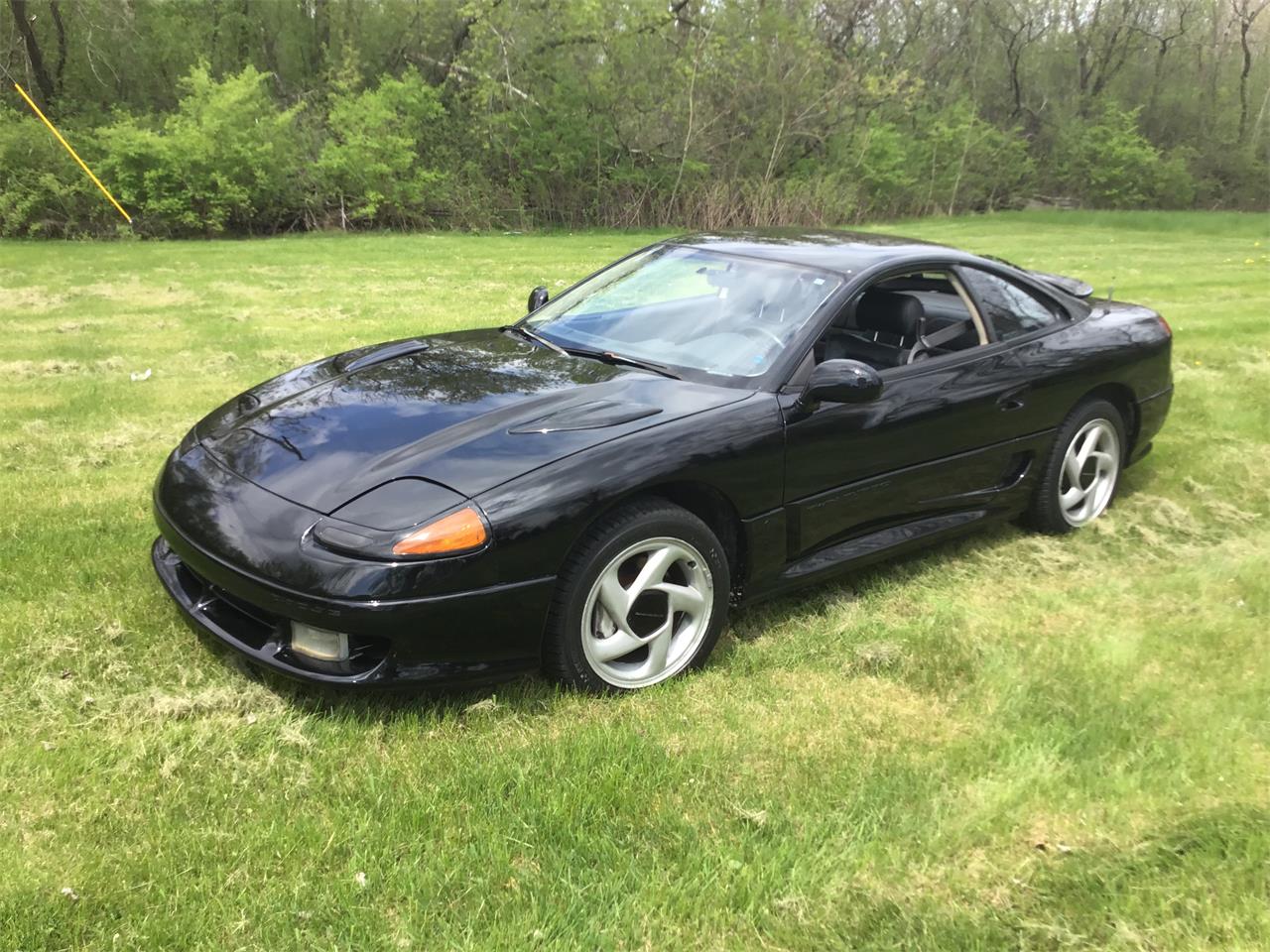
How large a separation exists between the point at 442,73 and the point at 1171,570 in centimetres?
2644

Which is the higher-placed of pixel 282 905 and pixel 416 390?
pixel 416 390

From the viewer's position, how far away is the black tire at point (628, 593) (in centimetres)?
289

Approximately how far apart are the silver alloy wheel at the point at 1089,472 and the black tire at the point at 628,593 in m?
2.23

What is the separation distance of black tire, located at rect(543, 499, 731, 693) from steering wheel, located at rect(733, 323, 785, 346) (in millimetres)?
839

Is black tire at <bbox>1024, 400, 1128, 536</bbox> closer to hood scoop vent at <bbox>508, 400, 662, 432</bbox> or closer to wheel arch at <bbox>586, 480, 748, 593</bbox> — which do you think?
wheel arch at <bbox>586, 480, 748, 593</bbox>

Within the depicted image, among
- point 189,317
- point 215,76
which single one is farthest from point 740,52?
point 189,317

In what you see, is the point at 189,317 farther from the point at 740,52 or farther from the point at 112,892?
the point at 740,52

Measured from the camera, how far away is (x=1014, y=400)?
4156 millimetres

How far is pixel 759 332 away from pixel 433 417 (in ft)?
4.25

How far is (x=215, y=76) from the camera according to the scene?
26.8 meters

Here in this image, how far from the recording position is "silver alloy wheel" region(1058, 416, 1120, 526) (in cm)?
461

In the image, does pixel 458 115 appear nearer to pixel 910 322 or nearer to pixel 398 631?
pixel 910 322

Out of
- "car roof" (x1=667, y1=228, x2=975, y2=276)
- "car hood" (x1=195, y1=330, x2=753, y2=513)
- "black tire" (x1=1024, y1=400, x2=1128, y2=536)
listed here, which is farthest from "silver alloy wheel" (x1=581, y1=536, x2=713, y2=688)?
"black tire" (x1=1024, y1=400, x2=1128, y2=536)

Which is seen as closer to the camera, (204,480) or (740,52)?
(204,480)
